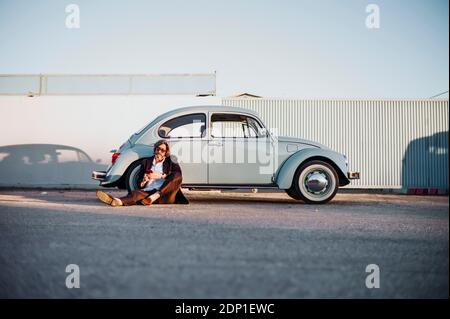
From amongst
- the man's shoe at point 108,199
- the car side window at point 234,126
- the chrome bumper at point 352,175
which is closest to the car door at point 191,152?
the car side window at point 234,126

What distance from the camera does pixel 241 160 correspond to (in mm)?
7824

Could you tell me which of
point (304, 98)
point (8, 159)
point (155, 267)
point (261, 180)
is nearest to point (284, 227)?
point (155, 267)

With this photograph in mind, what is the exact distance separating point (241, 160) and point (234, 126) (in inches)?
28.3

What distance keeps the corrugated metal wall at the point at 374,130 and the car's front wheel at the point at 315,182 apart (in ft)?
20.4

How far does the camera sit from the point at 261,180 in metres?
7.87

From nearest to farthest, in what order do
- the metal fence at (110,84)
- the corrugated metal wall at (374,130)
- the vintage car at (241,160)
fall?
the vintage car at (241,160)
the corrugated metal wall at (374,130)
the metal fence at (110,84)

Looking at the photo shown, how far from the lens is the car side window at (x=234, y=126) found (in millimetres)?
7938

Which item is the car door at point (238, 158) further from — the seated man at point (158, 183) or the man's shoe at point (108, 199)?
the man's shoe at point (108, 199)

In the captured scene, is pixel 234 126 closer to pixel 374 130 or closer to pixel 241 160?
pixel 241 160

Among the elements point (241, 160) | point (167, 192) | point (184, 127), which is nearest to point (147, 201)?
point (167, 192)

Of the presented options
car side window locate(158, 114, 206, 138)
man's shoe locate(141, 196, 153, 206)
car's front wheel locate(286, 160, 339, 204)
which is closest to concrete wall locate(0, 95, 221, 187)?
car side window locate(158, 114, 206, 138)

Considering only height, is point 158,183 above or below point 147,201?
above
